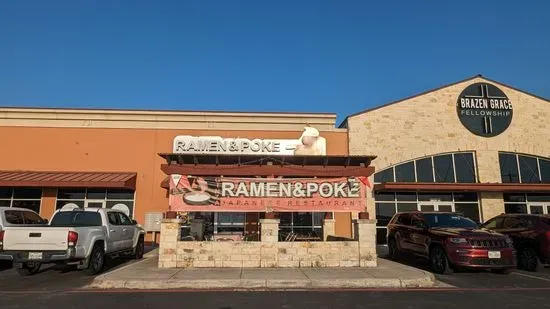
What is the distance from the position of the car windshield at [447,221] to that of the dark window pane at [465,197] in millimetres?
9804

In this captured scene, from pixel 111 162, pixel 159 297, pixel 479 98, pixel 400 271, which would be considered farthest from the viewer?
pixel 479 98

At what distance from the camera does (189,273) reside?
1102 cm

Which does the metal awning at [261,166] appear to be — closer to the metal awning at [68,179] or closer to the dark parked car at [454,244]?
the dark parked car at [454,244]

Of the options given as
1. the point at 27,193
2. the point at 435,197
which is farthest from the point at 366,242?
the point at 27,193

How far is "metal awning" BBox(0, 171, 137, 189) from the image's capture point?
758 inches

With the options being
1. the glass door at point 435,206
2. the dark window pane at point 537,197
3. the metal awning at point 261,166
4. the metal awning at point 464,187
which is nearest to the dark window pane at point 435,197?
the glass door at point 435,206

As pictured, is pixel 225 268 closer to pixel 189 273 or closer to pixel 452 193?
pixel 189 273

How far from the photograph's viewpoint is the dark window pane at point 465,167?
22828 millimetres

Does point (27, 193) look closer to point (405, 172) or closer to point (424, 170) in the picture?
point (405, 172)

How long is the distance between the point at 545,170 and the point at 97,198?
24.2 m

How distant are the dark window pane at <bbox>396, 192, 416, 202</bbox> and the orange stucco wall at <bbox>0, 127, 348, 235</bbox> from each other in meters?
12.1

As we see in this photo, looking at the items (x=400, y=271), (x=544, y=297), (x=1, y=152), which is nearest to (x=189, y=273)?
(x=400, y=271)

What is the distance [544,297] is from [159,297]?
794cm

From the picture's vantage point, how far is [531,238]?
515 inches
